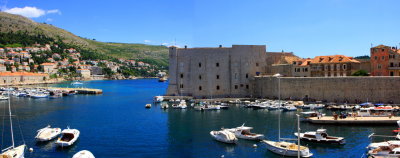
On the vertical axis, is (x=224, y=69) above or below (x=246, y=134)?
Result: above

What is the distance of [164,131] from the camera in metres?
23.8

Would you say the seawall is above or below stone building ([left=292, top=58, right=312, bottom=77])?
below

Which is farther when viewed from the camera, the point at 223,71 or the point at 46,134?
the point at 223,71

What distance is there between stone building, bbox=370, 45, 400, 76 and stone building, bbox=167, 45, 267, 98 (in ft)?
39.6

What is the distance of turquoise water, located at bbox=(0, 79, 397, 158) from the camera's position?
1817cm

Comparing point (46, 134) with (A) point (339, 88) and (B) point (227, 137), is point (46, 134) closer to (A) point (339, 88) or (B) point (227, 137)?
(B) point (227, 137)

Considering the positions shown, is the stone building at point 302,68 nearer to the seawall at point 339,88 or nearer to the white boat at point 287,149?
the seawall at point 339,88

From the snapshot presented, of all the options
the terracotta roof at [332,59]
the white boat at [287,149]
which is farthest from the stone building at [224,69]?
the white boat at [287,149]

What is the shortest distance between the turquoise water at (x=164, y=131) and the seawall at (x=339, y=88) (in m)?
6.48

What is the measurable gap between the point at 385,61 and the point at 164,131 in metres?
25.3

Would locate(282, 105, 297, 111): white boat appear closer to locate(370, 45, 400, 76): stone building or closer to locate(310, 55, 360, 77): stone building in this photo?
locate(310, 55, 360, 77): stone building

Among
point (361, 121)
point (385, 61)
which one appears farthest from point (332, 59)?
point (361, 121)

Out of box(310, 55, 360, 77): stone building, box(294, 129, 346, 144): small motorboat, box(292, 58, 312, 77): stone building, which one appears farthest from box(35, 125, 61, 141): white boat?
box(310, 55, 360, 77): stone building

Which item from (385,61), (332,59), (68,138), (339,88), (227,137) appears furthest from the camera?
(332,59)
